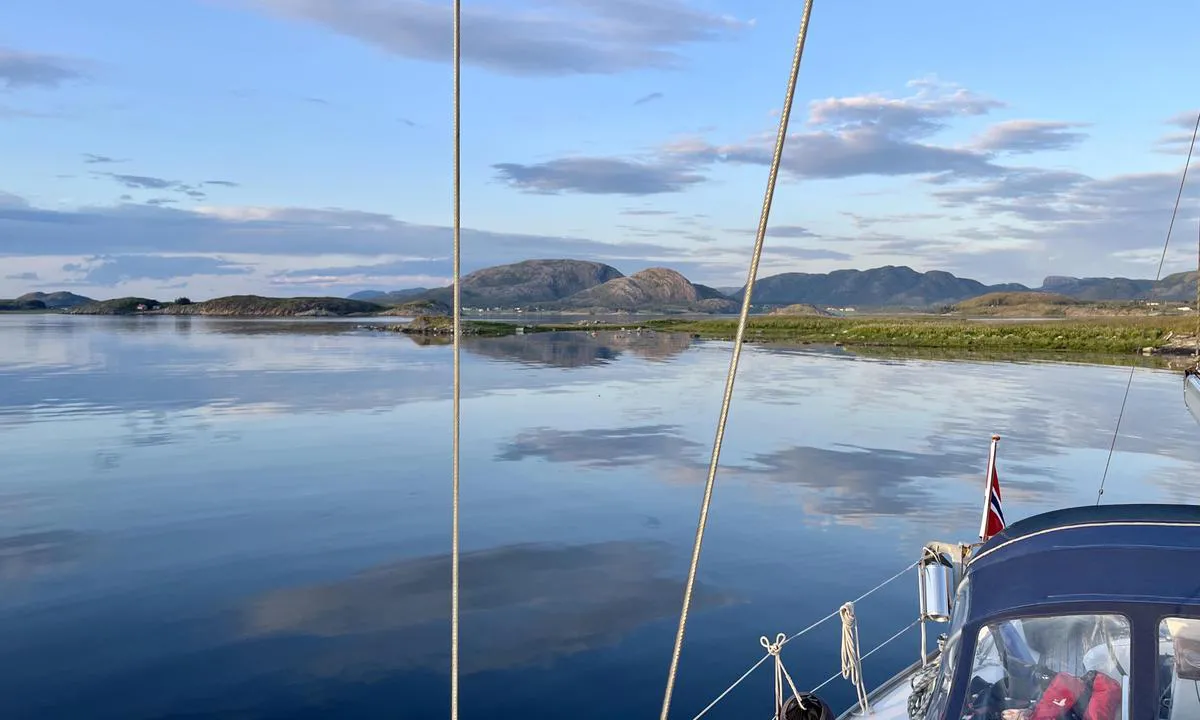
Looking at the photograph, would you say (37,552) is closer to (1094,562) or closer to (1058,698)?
(1058,698)

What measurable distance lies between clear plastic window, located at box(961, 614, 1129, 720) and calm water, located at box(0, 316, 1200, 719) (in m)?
6.75

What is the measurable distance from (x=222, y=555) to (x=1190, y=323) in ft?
357

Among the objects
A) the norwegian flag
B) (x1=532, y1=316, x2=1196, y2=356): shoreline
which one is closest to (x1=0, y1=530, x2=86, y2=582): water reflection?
the norwegian flag

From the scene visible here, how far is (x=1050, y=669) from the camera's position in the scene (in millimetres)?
6605

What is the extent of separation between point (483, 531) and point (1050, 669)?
1618cm

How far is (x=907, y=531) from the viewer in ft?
70.2

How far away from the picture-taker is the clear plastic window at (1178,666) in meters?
6.32

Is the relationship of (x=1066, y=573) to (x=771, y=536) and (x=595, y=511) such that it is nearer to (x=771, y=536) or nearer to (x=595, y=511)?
(x=771, y=536)

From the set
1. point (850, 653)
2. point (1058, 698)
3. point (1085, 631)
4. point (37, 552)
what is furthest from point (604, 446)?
point (1085, 631)

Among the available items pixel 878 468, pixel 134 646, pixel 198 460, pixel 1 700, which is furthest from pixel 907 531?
pixel 198 460

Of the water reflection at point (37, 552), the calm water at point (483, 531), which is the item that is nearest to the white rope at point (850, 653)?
the calm water at point (483, 531)

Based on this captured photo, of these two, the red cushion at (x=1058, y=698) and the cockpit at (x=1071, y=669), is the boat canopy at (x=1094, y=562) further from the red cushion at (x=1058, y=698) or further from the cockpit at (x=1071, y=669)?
the red cushion at (x=1058, y=698)

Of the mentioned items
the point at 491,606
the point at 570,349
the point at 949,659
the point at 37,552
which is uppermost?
the point at 949,659

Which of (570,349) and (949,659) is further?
(570,349)
